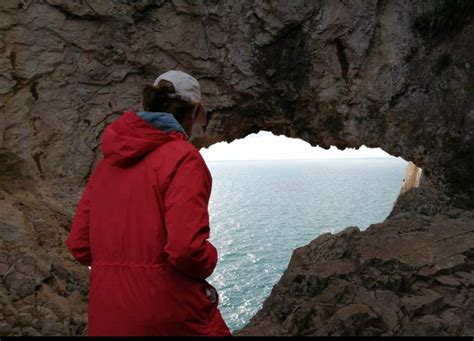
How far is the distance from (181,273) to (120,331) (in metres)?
0.44

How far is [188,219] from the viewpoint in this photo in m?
1.92

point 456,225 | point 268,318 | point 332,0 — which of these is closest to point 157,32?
point 332,0

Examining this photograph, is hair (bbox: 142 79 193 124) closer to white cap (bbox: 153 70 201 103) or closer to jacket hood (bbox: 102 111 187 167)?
white cap (bbox: 153 70 201 103)

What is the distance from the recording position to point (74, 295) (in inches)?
215

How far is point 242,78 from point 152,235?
6.26 m

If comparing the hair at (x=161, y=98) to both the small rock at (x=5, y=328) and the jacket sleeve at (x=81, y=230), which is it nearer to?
the jacket sleeve at (x=81, y=230)

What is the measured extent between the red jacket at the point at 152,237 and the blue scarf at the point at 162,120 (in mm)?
28

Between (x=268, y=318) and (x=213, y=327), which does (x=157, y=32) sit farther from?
(x=213, y=327)

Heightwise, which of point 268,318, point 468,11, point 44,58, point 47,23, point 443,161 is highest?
point 468,11

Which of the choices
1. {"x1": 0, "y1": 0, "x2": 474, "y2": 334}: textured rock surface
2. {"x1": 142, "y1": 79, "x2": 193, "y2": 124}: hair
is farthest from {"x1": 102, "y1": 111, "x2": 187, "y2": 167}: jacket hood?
{"x1": 0, "y1": 0, "x2": 474, "y2": 334}: textured rock surface

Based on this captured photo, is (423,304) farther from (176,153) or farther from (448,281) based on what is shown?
→ (176,153)

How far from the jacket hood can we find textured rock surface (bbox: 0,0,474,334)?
4.62 m

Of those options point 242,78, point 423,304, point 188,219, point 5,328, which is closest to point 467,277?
point 423,304

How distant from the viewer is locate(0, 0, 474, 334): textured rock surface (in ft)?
21.9
